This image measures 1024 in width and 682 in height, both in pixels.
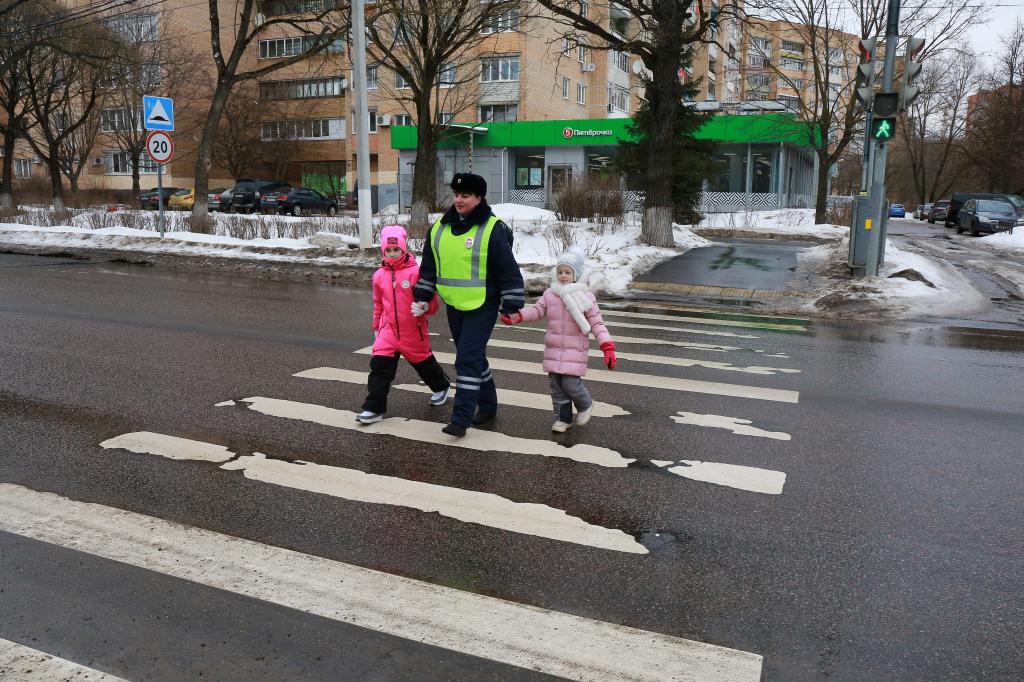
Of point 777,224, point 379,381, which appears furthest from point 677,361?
point 777,224

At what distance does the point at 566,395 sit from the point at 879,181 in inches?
434

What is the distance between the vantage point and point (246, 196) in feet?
136

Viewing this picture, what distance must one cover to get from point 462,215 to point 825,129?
101 feet

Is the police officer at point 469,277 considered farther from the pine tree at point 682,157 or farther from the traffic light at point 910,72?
the pine tree at point 682,157

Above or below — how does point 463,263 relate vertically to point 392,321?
above

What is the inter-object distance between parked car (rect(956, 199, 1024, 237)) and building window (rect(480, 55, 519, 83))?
1065 inches

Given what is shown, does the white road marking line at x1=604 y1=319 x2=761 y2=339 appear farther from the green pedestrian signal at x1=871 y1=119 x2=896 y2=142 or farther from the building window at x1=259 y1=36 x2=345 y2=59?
the building window at x1=259 y1=36 x2=345 y2=59

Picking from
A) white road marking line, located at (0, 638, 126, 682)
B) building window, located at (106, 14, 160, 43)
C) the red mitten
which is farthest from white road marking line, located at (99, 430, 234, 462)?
building window, located at (106, 14, 160, 43)

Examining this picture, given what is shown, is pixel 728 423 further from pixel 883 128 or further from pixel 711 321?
pixel 883 128

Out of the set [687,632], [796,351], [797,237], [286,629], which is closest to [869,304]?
[796,351]

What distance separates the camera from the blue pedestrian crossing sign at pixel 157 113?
19.0m

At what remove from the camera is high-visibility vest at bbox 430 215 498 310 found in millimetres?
5457

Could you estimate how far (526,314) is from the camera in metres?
5.53

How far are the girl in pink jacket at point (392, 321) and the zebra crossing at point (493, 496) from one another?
22 cm
